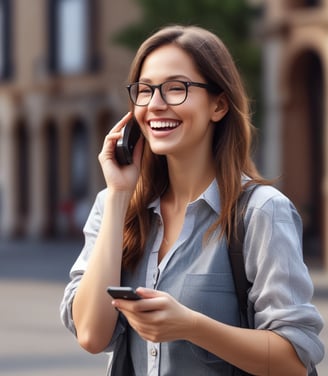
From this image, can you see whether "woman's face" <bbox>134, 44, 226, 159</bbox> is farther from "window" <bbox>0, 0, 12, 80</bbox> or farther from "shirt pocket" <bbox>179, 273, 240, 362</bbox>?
"window" <bbox>0, 0, 12, 80</bbox>

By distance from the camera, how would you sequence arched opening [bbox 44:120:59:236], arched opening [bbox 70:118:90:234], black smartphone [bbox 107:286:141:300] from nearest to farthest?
black smartphone [bbox 107:286:141:300]
arched opening [bbox 70:118:90:234]
arched opening [bbox 44:120:59:236]

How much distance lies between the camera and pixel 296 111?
79.2ft

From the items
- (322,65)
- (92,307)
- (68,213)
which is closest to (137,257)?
(92,307)

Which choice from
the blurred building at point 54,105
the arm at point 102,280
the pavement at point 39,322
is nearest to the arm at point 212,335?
the arm at point 102,280

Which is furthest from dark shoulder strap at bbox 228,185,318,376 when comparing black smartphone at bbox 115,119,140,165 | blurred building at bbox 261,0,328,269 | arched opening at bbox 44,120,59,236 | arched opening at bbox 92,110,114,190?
arched opening at bbox 44,120,59,236

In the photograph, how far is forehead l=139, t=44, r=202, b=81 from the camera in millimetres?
3143

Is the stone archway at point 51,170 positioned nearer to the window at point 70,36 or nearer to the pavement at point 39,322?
the window at point 70,36

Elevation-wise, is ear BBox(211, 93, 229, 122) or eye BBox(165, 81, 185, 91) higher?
eye BBox(165, 81, 185, 91)

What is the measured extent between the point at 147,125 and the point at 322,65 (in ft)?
70.0

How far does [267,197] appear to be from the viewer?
3061 mm

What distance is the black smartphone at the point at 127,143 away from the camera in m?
3.29

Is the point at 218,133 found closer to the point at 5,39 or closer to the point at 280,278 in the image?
the point at 280,278

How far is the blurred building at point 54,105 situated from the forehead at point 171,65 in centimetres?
3082

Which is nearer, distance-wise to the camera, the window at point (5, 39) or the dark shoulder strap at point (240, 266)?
the dark shoulder strap at point (240, 266)
